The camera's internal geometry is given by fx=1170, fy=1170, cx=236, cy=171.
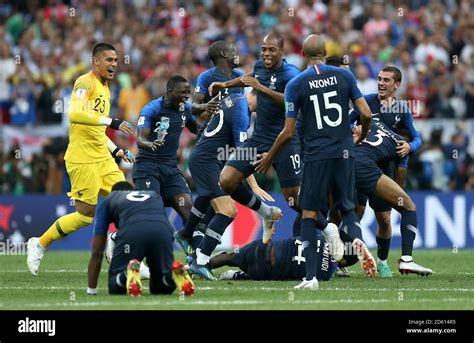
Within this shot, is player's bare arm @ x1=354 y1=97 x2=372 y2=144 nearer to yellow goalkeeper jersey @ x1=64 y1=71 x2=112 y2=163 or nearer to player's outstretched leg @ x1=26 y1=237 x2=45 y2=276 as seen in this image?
yellow goalkeeper jersey @ x1=64 y1=71 x2=112 y2=163

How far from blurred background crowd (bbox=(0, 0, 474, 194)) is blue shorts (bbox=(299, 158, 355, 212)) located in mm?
9901

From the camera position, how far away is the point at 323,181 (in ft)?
40.3

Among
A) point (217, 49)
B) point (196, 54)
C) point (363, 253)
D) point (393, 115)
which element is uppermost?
point (196, 54)

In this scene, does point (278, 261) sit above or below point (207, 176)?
below

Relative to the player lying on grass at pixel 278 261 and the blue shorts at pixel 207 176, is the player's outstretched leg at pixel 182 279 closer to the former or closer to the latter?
the player lying on grass at pixel 278 261

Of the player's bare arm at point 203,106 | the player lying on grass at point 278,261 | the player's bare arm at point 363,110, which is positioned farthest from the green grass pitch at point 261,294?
the player's bare arm at point 203,106

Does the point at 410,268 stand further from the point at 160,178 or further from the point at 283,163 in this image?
the point at 160,178

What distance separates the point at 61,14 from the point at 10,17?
1257mm

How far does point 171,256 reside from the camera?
11578mm

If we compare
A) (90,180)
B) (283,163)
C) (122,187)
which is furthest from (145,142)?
(122,187)

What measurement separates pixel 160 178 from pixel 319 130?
3.53 meters

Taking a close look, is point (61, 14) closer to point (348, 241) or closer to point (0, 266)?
point (0, 266)

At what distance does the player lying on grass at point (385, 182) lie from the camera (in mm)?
14406
